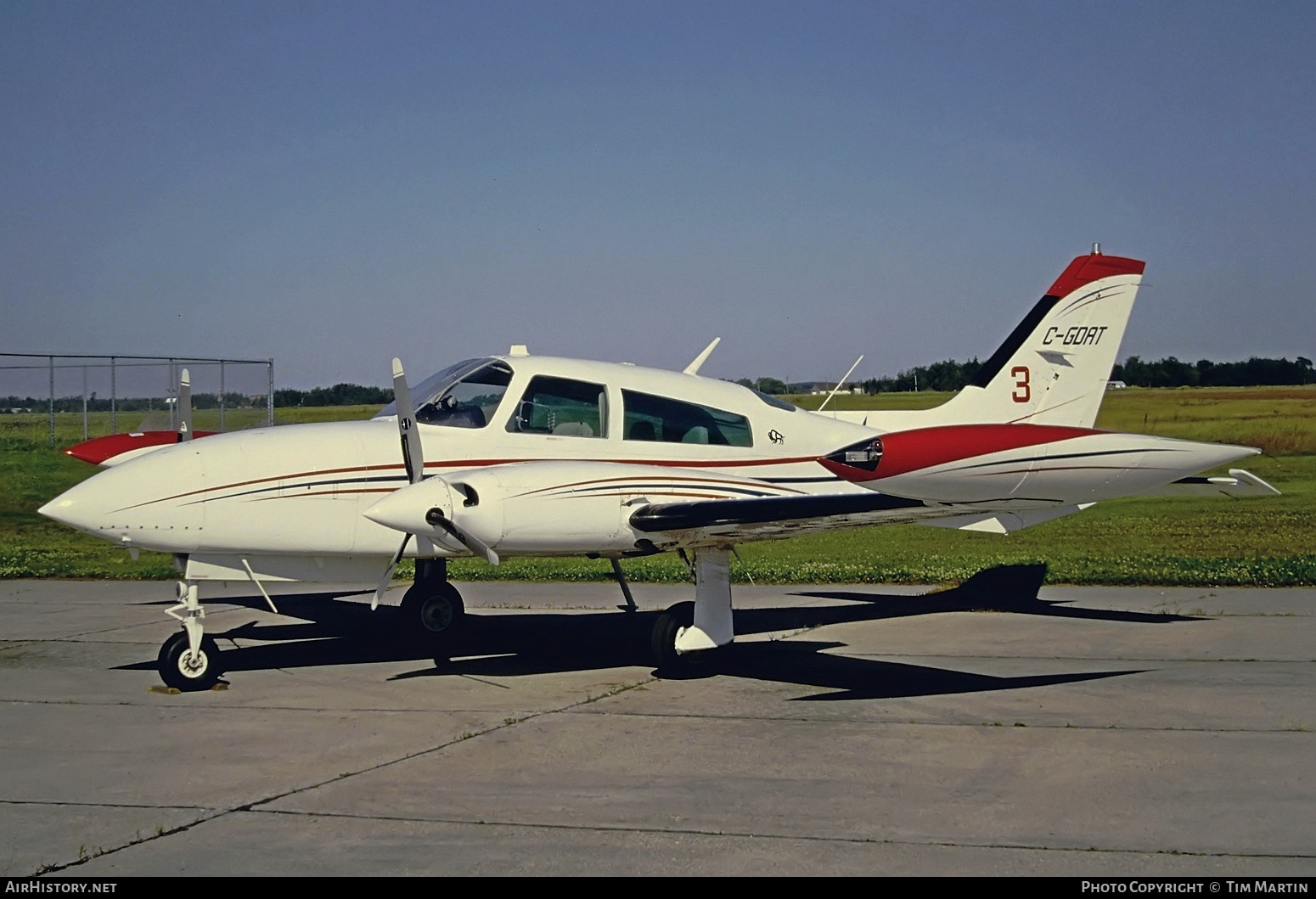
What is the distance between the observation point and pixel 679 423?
→ 36.2ft

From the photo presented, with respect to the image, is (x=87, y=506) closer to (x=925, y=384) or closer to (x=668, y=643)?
(x=668, y=643)

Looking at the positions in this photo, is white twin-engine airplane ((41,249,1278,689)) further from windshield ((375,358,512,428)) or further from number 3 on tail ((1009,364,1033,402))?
number 3 on tail ((1009,364,1033,402))

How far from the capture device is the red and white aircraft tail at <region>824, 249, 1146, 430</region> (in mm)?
13250

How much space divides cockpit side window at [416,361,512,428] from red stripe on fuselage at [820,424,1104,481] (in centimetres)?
412

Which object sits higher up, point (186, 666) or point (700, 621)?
point (700, 621)

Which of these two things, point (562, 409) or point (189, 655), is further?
point (562, 409)

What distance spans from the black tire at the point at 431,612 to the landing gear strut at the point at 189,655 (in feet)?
8.95

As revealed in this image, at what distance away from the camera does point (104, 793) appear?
679 centimetres

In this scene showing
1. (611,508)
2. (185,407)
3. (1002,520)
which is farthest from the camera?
(1002,520)

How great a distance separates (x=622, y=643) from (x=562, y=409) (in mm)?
2835

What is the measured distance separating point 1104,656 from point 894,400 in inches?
1114

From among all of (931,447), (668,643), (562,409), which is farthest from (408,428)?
(931,447)

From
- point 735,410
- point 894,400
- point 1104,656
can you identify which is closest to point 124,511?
point 735,410

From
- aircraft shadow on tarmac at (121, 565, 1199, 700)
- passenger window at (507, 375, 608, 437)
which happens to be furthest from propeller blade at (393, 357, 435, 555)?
aircraft shadow on tarmac at (121, 565, 1199, 700)
